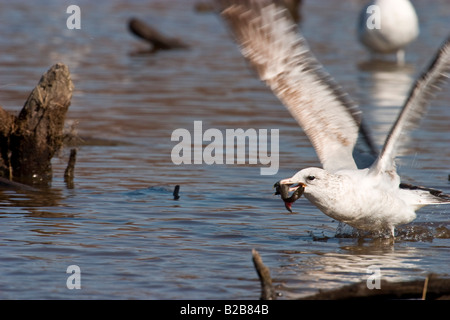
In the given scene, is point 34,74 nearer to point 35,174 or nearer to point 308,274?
point 35,174

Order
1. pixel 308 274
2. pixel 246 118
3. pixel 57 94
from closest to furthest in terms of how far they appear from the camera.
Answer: pixel 308 274
pixel 57 94
pixel 246 118

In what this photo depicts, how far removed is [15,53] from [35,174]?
406 inches

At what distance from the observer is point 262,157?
10312 millimetres

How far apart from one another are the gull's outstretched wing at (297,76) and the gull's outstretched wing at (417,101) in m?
0.42

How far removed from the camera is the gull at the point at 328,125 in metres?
6.79

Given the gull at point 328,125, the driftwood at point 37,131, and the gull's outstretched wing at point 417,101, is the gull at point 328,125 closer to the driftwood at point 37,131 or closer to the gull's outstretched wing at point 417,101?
the gull's outstretched wing at point 417,101

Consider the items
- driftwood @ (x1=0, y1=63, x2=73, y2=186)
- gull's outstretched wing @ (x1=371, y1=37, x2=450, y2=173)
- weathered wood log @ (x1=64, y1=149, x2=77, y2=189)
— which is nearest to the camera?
gull's outstretched wing @ (x1=371, y1=37, x2=450, y2=173)

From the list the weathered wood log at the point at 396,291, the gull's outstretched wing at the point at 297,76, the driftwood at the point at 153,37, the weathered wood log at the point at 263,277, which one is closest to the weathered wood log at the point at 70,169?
the gull's outstretched wing at the point at 297,76

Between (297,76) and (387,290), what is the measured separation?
258 centimetres

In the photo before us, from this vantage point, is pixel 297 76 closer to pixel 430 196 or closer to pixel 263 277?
pixel 430 196

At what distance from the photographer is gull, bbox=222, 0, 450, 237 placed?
22.3 ft

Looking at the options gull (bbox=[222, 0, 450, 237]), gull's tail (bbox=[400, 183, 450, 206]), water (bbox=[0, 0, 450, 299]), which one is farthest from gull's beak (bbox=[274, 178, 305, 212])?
gull's tail (bbox=[400, 183, 450, 206])

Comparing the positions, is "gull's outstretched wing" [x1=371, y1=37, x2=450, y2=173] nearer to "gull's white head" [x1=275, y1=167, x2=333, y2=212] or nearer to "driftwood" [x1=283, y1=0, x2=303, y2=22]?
"gull's white head" [x1=275, y1=167, x2=333, y2=212]
